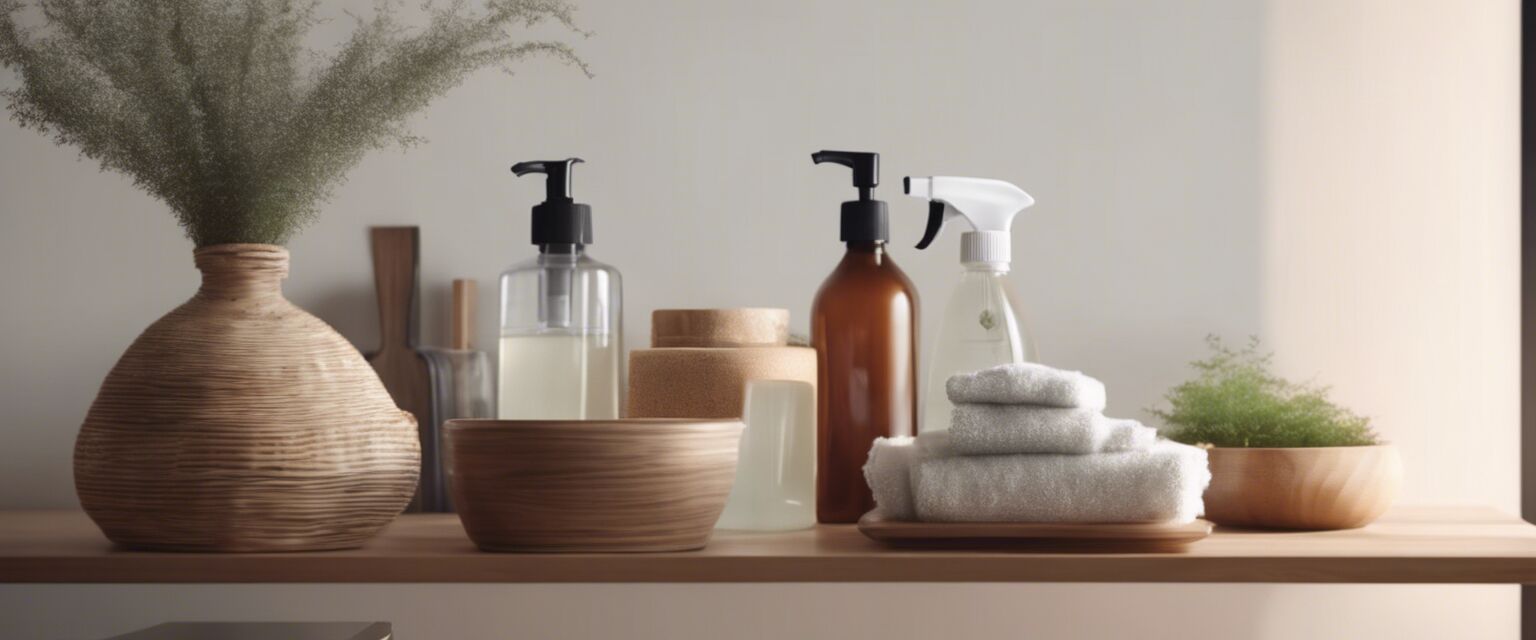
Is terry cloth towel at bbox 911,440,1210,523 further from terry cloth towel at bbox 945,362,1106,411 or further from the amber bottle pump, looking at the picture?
the amber bottle pump

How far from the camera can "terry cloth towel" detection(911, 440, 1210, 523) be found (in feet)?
2.19

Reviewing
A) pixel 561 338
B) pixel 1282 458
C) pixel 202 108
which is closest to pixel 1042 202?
pixel 1282 458

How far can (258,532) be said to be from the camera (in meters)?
0.68

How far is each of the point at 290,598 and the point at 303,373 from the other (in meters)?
0.38

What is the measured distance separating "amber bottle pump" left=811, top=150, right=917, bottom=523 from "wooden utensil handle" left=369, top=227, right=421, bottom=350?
1.08 ft

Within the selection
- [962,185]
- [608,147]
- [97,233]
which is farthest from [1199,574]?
[97,233]

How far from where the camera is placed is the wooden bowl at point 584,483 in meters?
0.66

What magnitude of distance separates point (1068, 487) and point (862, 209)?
242 millimetres

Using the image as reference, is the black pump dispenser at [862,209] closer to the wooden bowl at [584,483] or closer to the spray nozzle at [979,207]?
the spray nozzle at [979,207]

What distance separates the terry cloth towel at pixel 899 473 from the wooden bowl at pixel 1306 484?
20cm

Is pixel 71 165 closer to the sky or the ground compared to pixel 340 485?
closer to the sky

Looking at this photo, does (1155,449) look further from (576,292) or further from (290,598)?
(290,598)

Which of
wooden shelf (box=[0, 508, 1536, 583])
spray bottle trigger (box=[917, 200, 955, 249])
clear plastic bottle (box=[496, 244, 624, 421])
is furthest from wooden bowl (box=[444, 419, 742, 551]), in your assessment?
spray bottle trigger (box=[917, 200, 955, 249])

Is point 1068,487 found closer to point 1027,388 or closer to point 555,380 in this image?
point 1027,388
